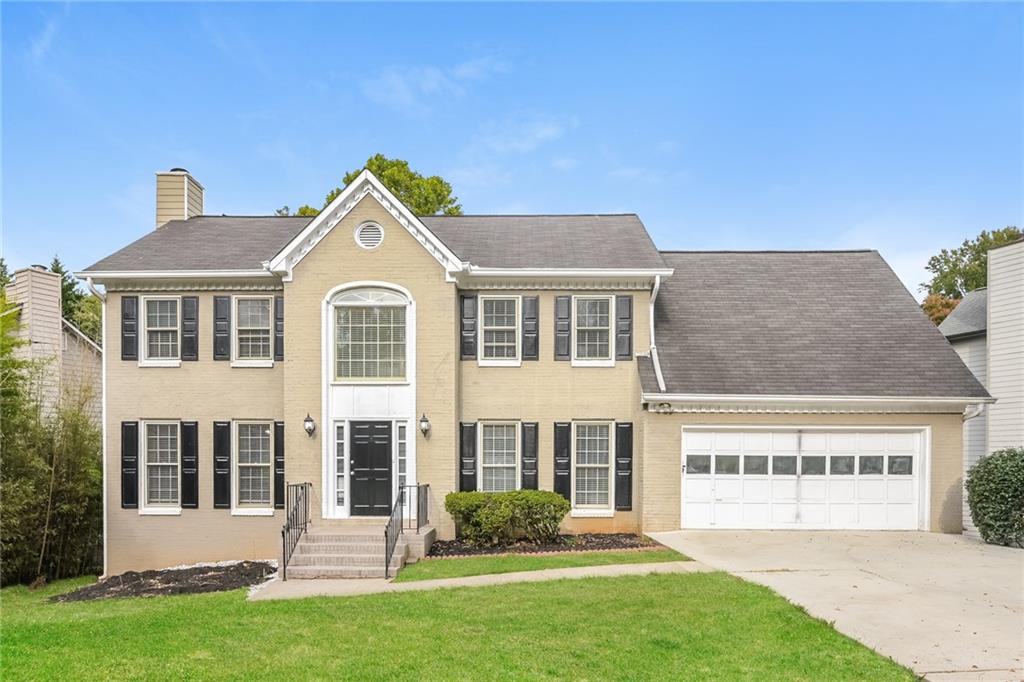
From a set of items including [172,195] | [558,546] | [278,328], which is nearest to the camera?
[558,546]

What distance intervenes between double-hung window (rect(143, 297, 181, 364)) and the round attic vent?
A: 14.8 feet

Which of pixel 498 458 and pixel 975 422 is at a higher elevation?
pixel 975 422

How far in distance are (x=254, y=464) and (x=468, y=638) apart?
9.17 metres

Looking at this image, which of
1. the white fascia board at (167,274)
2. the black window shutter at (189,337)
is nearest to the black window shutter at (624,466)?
the white fascia board at (167,274)

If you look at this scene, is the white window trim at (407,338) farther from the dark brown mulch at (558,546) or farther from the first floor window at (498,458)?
the dark brown mulch at (558,546)

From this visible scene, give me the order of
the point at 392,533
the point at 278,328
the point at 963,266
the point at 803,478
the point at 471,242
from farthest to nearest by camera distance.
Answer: the point at 963,266 → the point at 471,242 → the point at 278,328 → the point at 803,478 → the point at 392,533

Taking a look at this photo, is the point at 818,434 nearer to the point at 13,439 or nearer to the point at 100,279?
the point at 100,279

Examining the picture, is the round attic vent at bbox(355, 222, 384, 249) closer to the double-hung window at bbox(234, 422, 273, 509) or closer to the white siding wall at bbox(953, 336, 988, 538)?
the double-hung window at bbox(234, 422, 273, 509)

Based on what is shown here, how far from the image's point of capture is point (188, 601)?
10.4 metres

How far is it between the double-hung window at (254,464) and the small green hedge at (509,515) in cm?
440

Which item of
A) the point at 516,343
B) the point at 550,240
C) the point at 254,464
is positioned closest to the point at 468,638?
the point at 516,343

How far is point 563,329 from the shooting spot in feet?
50.5

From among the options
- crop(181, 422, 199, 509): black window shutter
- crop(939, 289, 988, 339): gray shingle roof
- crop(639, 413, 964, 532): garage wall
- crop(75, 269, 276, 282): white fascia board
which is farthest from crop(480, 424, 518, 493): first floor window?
crop(939, 289, 988, 339): gray shingle roof

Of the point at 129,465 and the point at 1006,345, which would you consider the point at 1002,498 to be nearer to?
the point at 1006,345
